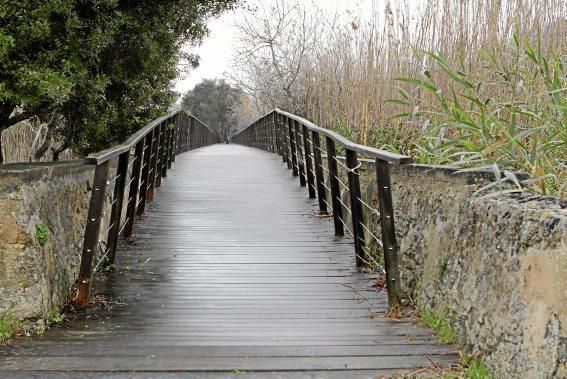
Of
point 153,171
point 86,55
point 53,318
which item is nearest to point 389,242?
point 53,318

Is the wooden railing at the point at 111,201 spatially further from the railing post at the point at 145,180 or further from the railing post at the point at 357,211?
the railing post at the point at 357,211

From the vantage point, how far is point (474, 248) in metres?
2.93

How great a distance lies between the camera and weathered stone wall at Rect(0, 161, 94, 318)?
320cm

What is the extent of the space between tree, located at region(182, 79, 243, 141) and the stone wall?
4335 cm

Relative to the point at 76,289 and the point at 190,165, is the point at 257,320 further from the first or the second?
the point at 190,165

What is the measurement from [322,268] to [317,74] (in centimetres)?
476

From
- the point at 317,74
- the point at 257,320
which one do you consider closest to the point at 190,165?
the point at 317,74

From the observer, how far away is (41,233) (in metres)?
3.35

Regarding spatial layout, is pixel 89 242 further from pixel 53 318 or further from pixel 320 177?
pixel 320 177

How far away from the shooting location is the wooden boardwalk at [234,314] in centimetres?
286

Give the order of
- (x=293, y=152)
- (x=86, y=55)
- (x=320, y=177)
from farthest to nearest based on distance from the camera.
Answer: (x=293, y=152)
(x=320, y=177)
(x=86, y=55)

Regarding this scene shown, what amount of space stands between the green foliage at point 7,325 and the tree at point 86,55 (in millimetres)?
1969

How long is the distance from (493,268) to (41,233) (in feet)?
6.66

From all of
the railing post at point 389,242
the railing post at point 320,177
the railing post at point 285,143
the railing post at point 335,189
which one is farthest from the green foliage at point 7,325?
the railing post at point 285,143
